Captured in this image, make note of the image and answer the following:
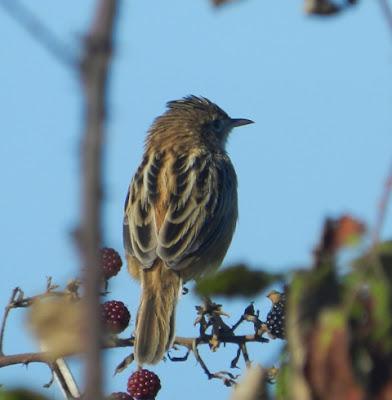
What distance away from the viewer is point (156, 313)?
7000mm

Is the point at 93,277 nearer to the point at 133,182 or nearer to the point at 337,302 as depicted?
the point at 337,302

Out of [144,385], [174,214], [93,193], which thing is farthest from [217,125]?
[93,193]

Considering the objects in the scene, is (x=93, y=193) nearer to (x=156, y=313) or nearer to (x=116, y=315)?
(x=116, y=315)

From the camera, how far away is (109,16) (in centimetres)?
100

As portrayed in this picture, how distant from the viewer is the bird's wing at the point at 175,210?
7.88m

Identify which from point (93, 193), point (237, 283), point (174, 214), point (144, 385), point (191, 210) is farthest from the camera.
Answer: point (191, 210)

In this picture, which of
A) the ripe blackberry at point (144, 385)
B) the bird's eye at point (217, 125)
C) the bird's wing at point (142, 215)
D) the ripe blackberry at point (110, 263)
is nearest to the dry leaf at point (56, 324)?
the ripe blackberry at point (144, 385)

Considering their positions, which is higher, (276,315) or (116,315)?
(116,315)

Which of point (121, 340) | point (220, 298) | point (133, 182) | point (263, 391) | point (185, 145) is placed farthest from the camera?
point (185, 145)

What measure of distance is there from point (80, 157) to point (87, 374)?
0.69 feet

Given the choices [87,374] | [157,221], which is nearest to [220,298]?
[87,374]

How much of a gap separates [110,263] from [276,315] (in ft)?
2.92

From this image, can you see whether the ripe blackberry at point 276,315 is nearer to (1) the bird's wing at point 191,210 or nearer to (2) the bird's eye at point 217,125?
(1) the bird's wing at point 191,210

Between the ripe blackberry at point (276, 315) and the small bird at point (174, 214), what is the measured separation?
1.68 m
